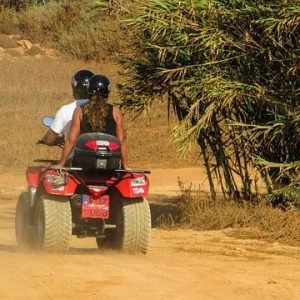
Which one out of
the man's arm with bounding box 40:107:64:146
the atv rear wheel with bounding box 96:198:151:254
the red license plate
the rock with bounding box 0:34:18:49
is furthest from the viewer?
the rock with bounding box 0:34:18:49

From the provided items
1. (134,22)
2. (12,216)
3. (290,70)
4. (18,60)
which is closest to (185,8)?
(134,22)

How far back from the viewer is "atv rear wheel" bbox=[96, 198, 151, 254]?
8.88 m

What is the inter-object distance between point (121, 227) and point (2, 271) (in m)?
1.43

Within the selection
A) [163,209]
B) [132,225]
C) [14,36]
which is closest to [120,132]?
[132,225]

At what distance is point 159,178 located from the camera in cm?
2061

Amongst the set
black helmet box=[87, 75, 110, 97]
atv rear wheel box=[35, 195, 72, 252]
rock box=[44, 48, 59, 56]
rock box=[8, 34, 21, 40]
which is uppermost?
rock box=[8, 34, 21, 40]

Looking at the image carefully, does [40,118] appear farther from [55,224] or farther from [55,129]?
[55,224]

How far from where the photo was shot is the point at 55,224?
28.5 feet

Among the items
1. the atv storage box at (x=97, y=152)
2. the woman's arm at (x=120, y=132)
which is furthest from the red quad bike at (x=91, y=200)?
the woman's arm at (x=120, y=132)

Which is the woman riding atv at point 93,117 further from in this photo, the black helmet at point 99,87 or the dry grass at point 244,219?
the dry grass at point 244,219

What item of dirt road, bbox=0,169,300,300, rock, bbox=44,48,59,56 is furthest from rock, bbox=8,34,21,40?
dirt road, bbox=0,169,300,300

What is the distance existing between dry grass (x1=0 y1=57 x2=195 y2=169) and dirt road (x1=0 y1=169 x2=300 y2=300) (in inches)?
284

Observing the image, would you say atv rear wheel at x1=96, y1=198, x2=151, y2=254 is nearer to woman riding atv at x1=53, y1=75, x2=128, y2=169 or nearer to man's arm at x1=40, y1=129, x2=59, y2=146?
woman riding atv at x1=53, y1=75, x2=128, y2=169

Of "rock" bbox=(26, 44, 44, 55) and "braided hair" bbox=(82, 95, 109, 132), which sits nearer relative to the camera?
"braided hair" bbox=(82, 95, 109, 132)
